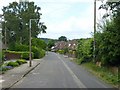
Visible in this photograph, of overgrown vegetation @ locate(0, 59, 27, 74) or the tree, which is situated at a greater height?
the tree

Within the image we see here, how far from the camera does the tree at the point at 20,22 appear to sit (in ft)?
292

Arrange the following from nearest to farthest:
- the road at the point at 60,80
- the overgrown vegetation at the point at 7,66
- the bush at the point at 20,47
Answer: the road at the point at 60,80, the overgrown vegetation at the point at 7,66, the bush at the point at 20,47

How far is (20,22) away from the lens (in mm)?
89375

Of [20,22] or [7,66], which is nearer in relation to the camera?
[7,66]

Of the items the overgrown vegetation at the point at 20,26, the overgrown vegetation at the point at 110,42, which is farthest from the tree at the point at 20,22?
the overgrown vegetation at the point at 110,42

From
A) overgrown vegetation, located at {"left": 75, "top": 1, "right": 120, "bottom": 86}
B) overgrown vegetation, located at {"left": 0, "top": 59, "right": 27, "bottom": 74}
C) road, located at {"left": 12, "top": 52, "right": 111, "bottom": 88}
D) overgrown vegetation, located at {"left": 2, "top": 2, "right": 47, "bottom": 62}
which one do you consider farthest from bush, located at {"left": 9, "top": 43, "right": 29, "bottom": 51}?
road, located at {"left": 12, "top": 52, "right": 111, "bottom": 88}

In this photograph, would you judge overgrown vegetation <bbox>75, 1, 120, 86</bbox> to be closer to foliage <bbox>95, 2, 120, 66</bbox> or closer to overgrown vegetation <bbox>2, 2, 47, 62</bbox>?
foliage <bbox>95, 2, 120, 66</bbox>

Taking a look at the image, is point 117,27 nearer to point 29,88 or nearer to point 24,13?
point 29,88

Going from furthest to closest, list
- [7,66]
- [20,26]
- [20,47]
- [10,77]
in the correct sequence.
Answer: [20,26]
[20,47]
[7,66]
[10,77]

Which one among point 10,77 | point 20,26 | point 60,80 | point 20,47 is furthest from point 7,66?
point 20,26

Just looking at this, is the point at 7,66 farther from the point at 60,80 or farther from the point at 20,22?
the point at 20,22

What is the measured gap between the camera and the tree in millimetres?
89000

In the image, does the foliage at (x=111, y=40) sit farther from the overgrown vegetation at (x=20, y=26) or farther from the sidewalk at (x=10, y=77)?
the overgrown vegetation at (x=20, y=26)

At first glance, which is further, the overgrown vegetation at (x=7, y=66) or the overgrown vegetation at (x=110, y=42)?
the overgrown vegetation at (x=7, y=66)
